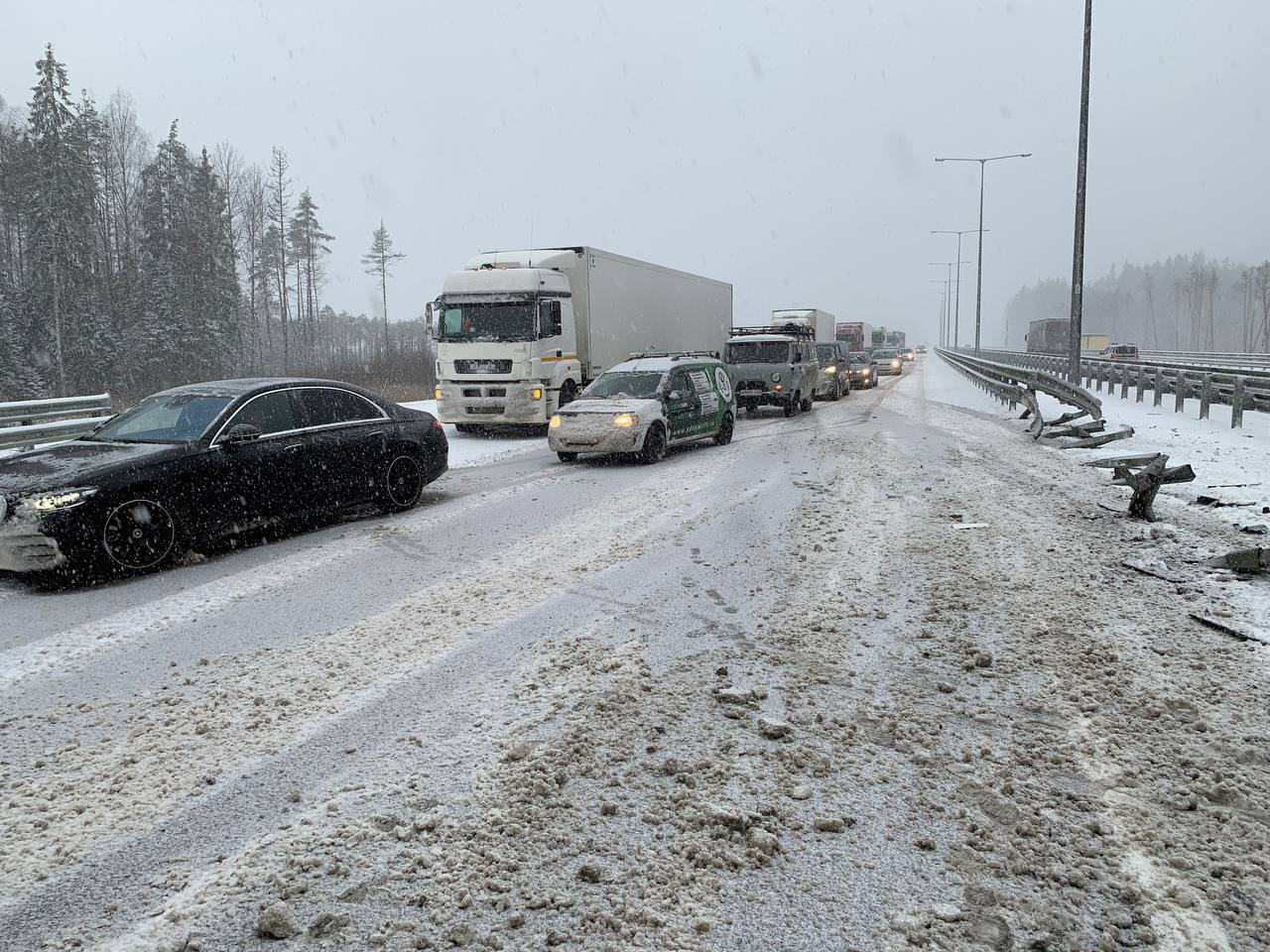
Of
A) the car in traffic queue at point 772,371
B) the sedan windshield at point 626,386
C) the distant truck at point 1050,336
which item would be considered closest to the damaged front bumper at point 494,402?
the sedan windshield at point 626,386

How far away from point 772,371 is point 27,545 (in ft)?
60.3

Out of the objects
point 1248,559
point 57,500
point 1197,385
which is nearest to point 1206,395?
point 1197,385

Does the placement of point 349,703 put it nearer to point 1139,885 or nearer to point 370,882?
point 370,882

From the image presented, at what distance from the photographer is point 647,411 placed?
13.7 m

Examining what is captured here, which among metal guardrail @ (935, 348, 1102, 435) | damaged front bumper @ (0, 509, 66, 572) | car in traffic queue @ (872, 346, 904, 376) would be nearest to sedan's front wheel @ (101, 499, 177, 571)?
damaged front bumper @ (0, 509, 66, 572)

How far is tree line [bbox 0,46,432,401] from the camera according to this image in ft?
151

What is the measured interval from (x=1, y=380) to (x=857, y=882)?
165 feet

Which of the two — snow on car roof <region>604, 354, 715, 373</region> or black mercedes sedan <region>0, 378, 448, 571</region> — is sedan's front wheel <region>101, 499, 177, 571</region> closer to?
black mercedes sedan <region>0, 378, 448, 571</region>

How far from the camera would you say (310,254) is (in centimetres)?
8200

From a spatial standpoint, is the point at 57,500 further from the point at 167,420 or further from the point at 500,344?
the point at 500,344

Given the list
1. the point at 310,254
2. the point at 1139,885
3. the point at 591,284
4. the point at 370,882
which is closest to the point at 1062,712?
the point at 1139,885

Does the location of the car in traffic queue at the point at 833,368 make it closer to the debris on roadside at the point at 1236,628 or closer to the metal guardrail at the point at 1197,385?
the metal guardrail at the point at 1197,385

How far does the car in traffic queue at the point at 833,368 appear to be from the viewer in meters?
29.9

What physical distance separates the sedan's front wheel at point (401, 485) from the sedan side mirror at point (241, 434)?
5.91ft
